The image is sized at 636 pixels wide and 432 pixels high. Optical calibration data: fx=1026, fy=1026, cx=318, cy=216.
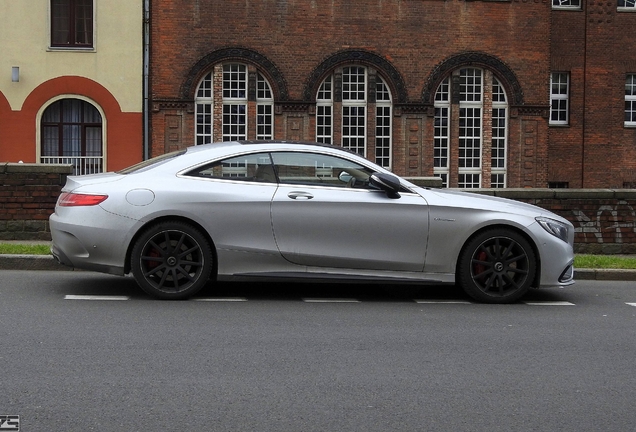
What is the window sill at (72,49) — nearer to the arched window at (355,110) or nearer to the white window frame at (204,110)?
the white window frame at (204,110)

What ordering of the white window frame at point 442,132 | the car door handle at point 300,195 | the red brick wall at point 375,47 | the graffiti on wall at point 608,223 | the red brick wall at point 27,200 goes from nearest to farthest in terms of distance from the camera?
the car door handle at point 300,195, the red brick wall at point 27,200, the graffiti on wall at point 608,223, the red brick wall at point 375,47, the white window frame at point 442,132

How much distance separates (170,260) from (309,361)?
2.85m

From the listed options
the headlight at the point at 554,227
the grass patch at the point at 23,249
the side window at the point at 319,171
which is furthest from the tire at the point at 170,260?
the headlight at the point at 554,227

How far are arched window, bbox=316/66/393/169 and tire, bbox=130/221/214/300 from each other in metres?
19.5

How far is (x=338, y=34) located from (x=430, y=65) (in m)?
2.76

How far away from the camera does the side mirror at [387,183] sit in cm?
969

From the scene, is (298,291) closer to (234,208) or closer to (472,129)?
(234,208)

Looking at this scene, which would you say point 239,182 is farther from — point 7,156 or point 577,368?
point 7,156

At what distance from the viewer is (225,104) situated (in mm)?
28391

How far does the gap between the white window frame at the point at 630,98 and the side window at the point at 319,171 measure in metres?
24.2

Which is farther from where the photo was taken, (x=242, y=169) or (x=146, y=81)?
(x=146, y=81)

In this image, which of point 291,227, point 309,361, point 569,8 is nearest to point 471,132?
point 569,8

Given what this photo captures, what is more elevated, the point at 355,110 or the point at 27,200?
the point at 355,110

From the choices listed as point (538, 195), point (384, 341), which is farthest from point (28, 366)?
point (538, 195)
